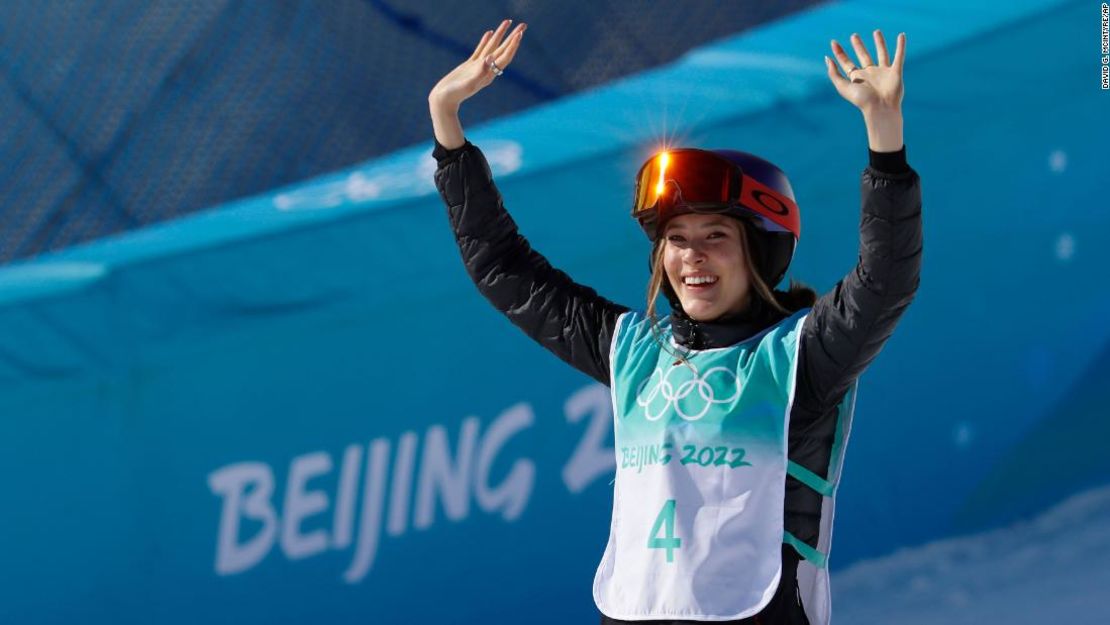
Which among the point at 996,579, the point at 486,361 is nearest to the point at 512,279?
the point at 486,361

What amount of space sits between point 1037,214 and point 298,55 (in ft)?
5.08

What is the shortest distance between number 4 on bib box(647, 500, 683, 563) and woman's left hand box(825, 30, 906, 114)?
49 centimetres

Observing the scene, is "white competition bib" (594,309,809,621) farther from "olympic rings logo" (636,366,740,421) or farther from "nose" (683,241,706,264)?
"nose" (683,241,706,264)

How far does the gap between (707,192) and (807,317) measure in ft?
0.61

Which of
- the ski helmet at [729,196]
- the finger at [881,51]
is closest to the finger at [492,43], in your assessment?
the ski helmet at [729,196]

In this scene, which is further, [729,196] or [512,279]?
[512,279]

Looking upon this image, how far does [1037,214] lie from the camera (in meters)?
3.18

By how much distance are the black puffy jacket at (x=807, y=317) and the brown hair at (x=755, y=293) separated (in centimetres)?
2

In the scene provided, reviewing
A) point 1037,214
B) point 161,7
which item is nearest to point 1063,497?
point 1037,214

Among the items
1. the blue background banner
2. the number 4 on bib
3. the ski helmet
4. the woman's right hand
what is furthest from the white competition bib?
the blue background banner

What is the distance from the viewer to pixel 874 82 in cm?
173

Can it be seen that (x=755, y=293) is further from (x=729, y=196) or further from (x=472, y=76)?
(x=472, y=76)

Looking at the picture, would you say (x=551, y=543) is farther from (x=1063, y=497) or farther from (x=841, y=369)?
(x=841, y=369)

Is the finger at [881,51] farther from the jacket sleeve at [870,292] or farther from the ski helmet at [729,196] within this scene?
the ski helmet at [729,196]
